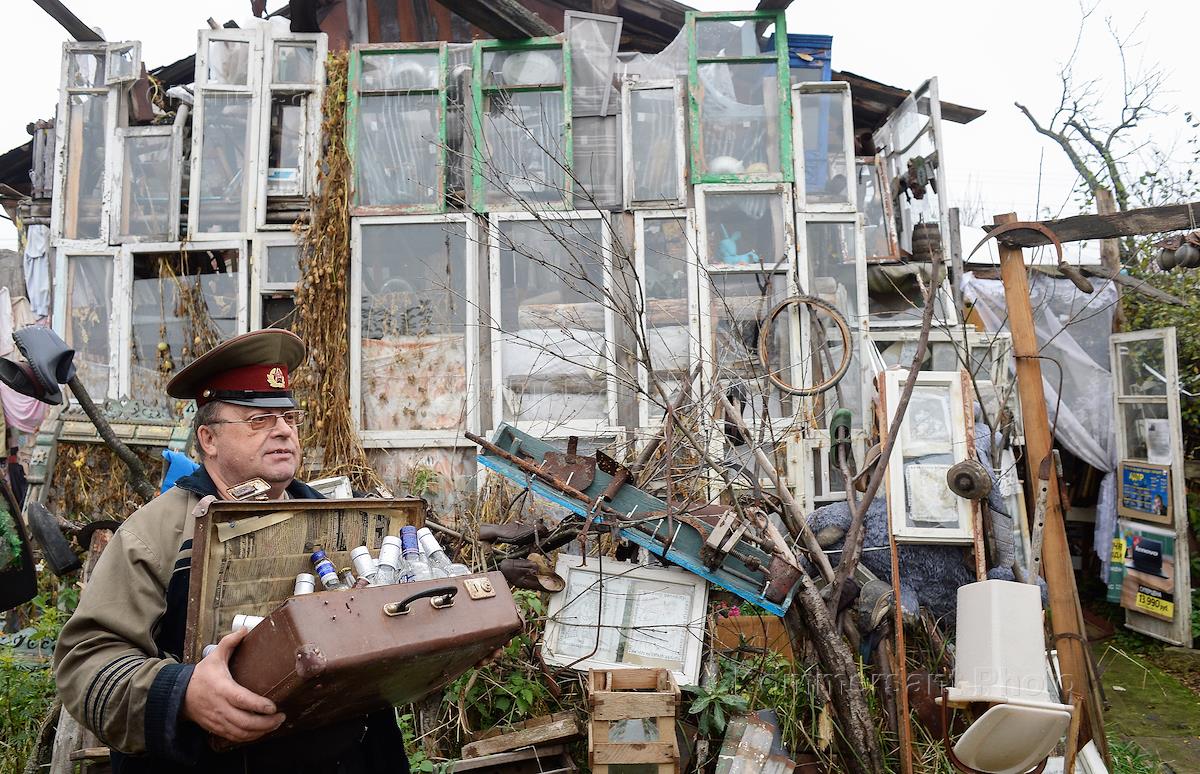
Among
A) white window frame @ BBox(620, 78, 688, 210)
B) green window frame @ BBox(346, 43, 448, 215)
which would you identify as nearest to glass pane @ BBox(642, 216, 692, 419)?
white window frame @ BBox(620, 78, 688, 210)

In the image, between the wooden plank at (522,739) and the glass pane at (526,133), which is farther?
the glass pane at (526,133)

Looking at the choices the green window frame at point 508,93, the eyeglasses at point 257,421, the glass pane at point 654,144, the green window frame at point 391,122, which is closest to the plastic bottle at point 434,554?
the eyeglasses at point 257,421

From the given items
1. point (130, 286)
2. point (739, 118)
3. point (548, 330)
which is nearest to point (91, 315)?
point (130, 286)

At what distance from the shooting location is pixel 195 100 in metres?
7.46

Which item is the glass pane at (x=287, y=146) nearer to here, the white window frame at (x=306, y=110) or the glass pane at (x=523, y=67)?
the white window frame at (x=306, y=110)

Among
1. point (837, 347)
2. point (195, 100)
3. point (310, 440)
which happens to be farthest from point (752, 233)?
point (195, 100)

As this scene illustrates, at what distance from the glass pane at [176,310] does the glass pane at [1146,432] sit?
8404mm

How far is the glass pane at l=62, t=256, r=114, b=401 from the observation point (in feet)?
23.8

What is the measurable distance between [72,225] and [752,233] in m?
6.19

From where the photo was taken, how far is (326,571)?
198cm

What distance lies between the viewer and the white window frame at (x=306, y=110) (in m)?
7.36

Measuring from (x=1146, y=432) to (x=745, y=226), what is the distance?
4.29 meters

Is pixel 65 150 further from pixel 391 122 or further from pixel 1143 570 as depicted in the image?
pixel 1143 570

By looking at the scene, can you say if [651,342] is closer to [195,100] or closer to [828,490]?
[828,490]
